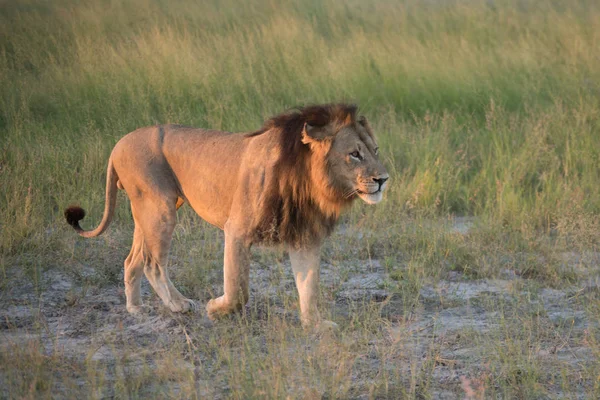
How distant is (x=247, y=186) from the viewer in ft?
13.9

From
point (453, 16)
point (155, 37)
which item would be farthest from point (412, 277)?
point (453, 16)

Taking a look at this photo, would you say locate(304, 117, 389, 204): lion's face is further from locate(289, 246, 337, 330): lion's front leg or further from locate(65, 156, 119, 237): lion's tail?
locate(65, 156, 119, 237): lion's tail

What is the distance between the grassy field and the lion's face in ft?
2.07

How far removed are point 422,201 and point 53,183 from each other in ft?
8.50

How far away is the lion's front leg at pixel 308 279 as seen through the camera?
426 centimetres

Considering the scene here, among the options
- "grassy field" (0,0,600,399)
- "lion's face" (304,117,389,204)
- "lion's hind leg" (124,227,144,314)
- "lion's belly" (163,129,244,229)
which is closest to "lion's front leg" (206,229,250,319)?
"grassy field" (0,0,600,399)

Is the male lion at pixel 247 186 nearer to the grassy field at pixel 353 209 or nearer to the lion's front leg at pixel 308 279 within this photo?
the lion's front leg at pixel 308 279

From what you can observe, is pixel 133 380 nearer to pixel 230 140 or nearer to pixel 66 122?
pixel 230 140

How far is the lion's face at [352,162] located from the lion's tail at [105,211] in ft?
3.93

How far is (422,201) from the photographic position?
6.29 meters

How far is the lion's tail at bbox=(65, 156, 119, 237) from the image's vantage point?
15.0ft

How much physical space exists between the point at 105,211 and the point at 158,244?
40cm

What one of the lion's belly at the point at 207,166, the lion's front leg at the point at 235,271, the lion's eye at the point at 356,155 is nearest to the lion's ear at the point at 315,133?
the lion's eye at the point at 356,155

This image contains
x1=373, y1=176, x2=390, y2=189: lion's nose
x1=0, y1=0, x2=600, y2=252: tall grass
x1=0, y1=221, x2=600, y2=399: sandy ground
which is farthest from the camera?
x1=0, y1=0, x2=600, y2=252: tall grass
